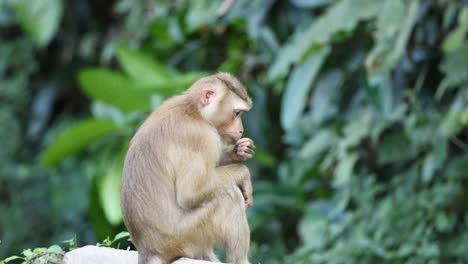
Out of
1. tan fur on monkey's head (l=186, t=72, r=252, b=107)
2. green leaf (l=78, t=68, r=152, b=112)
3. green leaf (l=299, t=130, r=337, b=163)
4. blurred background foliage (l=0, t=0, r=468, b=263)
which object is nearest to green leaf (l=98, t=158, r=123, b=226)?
blurred background foliage (l=0, t=0, r=468, b=263)

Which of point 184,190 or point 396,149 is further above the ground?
point 396,149

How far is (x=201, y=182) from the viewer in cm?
570

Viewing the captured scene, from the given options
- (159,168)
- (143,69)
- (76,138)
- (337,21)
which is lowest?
(159,168)

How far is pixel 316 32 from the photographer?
8.97 m

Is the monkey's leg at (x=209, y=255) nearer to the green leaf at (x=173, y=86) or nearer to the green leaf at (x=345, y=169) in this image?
the green leaf at (x=345, y=169)

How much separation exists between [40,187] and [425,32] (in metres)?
6.80

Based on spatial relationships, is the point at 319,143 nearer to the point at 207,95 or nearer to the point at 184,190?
the point at 207,95

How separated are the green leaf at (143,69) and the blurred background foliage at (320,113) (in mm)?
20

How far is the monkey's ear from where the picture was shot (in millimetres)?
5996

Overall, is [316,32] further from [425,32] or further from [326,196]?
[326,196]

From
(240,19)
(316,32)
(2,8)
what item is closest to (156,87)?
(240,19)

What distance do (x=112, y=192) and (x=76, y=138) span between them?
2.55 feet

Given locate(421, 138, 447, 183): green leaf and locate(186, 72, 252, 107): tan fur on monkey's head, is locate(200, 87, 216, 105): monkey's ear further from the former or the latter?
locate(421, 138, 447, 183): green leaf

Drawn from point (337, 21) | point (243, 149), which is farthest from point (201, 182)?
point (337, 21)
